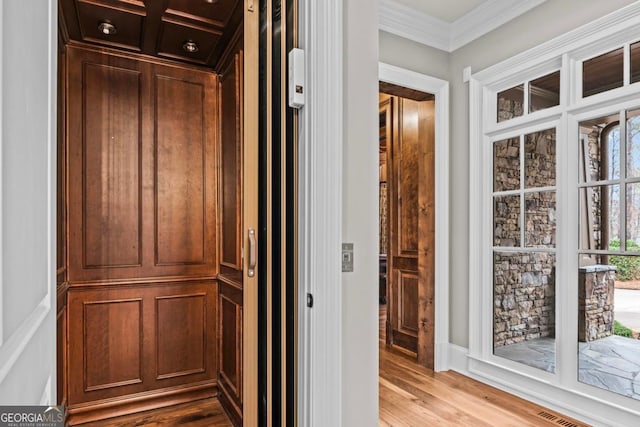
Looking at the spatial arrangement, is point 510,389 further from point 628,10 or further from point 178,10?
point 178,10

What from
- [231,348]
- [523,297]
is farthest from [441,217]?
[231,348]

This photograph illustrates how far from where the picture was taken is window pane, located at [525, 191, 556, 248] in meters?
2.77

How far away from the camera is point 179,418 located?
8.06 feet

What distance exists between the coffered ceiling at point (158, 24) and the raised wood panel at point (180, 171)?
11.1 inches

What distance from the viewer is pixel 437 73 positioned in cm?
340

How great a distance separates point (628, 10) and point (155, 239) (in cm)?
322

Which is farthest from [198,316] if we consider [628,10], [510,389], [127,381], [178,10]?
[628,10]

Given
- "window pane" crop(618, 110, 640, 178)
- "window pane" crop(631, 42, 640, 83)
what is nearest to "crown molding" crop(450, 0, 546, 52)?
"window pane" crop(631, 42, 640, 83)

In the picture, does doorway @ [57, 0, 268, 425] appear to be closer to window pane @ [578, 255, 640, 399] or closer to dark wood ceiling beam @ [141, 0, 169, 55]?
dark wood ceiling beam @ [141, 0, 169, 55]

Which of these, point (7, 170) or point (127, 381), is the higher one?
point (7, 170)

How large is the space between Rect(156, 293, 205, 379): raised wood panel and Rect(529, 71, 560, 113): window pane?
2781mm

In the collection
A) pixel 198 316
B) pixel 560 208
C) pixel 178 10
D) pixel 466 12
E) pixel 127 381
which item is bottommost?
pixel 127 381

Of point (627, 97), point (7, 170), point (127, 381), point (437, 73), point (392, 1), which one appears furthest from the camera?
point (437, 73)

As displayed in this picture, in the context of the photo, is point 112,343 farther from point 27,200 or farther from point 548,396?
point 548,396
